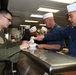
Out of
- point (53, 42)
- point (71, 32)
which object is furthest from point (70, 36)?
point (53, 42)

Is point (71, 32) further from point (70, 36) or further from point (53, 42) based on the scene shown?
point (53, 42)

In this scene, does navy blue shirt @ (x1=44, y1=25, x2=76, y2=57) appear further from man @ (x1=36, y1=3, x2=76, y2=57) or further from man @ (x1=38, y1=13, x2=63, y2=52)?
man @ (x1=38, y1=13, x2=63, y2=52)

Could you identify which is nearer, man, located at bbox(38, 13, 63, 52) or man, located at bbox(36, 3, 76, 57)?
man, located at bbox(36, 3, 76, 57)

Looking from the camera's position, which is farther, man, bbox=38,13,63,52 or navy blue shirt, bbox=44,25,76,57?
man, bbox=38,13,63,52

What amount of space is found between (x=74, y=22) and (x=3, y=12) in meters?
1.10

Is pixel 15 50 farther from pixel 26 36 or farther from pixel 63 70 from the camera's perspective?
pixel 26 36

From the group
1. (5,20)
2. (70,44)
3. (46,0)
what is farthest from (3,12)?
(46,0)

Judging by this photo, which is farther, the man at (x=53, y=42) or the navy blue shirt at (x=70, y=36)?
the man at (x=53, y=42)

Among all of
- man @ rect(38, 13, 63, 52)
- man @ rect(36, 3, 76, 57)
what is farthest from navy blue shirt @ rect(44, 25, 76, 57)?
man @ rect(38, 13, 63, 52)

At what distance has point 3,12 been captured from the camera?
77.4 inches

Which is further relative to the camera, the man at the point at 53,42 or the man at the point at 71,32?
the man at the point at 53,42

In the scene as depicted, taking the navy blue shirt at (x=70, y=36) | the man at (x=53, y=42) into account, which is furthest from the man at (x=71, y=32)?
the man at (x=53, y=42)

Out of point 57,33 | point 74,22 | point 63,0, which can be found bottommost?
point 57,33

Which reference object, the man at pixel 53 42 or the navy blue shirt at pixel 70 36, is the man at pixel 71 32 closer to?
the navy blue shirt at pixel 70 36
